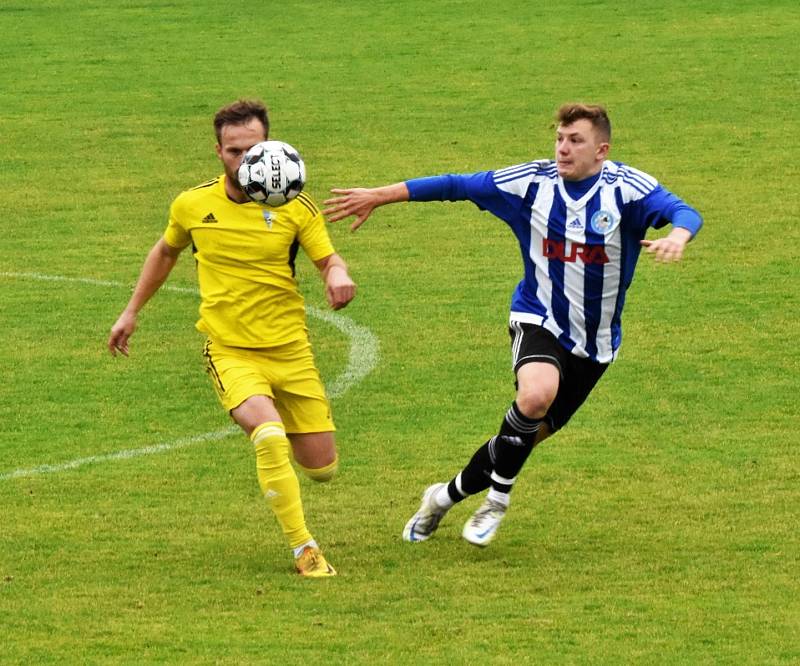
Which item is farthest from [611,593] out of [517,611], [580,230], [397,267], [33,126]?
[33,126]

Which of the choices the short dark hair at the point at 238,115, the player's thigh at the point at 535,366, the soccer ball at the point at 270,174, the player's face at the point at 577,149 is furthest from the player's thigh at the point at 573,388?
the short dark hair at the point at 238,115

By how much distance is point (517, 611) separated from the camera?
8344 millimetres

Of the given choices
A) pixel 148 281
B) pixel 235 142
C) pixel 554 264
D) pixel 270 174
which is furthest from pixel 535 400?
pixel 148 281

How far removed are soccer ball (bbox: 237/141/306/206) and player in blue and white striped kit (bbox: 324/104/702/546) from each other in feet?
1.36

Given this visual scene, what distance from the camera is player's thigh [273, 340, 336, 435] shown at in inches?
368

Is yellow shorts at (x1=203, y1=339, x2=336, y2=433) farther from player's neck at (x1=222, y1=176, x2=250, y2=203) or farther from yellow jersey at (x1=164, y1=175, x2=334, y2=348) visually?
player's neck at (x1=222, y1=176, x2=250, y2=203)

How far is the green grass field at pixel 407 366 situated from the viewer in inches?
330

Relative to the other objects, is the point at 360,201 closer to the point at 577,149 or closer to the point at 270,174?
the point at 270,174

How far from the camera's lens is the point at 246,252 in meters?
9.16

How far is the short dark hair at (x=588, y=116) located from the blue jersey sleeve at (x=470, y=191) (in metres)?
0.49

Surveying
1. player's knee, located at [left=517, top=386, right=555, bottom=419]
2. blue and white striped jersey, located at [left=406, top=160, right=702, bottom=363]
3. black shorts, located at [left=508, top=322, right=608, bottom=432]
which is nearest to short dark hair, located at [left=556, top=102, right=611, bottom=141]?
blue and white striped jersey, located at [left=406, top=160, right=702, bottom=363]

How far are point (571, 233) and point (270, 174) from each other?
1635 millimetres

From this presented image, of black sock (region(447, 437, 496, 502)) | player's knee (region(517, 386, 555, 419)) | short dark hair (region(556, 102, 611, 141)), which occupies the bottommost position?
black sock (region(447, 437, 496, 502))

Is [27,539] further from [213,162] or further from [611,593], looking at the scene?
[213,162]
